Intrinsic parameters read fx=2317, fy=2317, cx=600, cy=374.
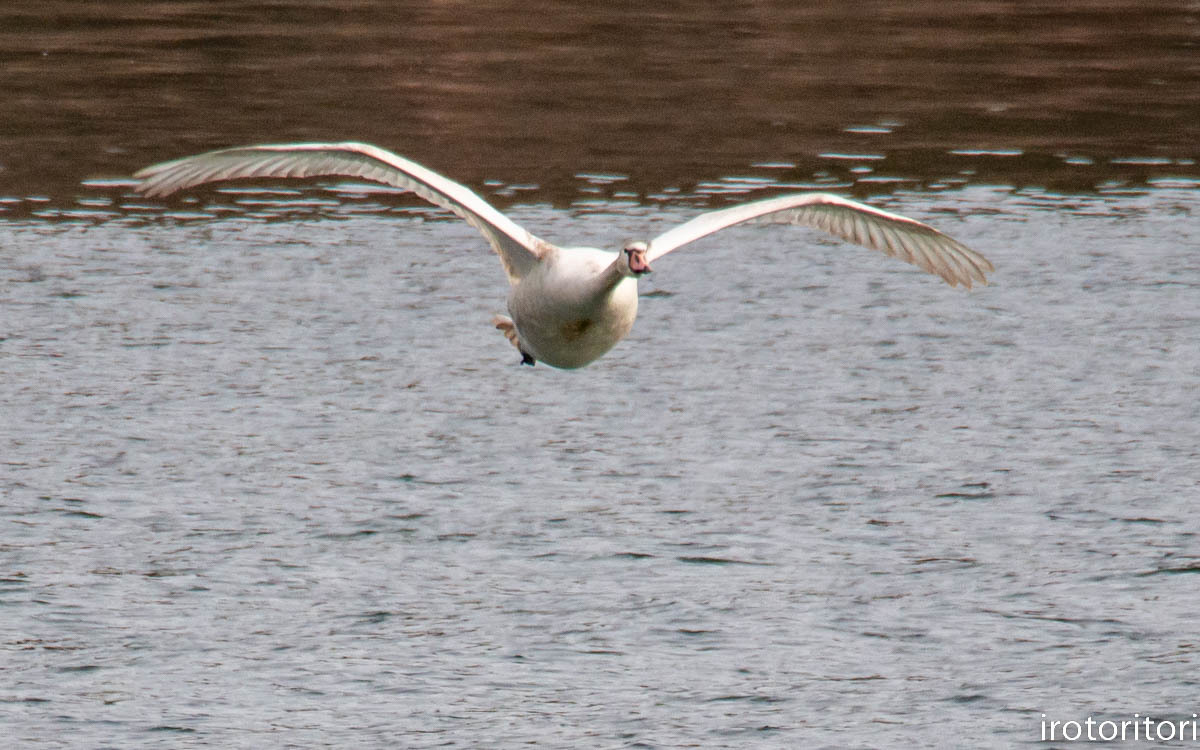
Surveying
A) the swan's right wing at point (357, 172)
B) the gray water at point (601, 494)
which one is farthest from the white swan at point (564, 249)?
the gray water at point (601, 494)

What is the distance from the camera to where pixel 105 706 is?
47.0 ft

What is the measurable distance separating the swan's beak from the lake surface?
400 cm

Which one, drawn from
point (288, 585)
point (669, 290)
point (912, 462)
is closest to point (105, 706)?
point (288, 585)

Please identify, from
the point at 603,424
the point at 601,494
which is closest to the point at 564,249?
the point at 601,494

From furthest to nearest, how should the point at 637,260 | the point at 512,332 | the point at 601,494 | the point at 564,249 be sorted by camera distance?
the point at 601,494
the point at 512,332
the point at 564,249
the point at 637,260

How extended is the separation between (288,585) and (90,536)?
1889 mm

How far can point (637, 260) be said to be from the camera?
10.8m

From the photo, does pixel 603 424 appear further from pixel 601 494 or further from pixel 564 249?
pixel 564 249

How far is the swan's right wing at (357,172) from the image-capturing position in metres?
12.1

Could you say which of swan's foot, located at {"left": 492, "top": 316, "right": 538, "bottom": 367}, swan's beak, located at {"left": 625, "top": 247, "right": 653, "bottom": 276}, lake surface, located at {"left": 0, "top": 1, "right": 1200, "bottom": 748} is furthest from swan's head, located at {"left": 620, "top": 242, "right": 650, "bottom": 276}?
lake surface, located at {"left": 0, "top": 1, "right": 1200, "bottom": 748}

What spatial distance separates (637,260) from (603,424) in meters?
8.90

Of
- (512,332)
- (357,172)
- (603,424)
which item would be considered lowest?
(603,424)

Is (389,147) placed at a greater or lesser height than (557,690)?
greater

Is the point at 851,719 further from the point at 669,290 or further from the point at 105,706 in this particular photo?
the point at 669,290
